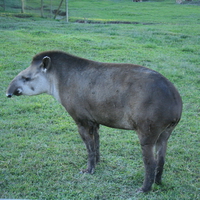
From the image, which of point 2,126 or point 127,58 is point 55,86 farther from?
point 127,58

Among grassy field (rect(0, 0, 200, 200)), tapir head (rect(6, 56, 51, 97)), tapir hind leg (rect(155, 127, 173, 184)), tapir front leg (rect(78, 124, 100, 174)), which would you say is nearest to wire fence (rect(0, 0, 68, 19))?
grassy field (rect(0, 0, 200, 200))

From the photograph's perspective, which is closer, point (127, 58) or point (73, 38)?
point (127, 58)

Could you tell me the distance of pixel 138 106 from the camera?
4285 mm

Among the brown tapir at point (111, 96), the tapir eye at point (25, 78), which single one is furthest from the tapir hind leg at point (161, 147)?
the tapir eye at point (25, 78)

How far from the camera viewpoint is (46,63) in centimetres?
524

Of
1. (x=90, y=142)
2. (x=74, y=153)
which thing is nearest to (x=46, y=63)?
(x=90, y=142)

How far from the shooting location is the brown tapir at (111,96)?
426 centimetres

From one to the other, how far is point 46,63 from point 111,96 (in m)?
1.29

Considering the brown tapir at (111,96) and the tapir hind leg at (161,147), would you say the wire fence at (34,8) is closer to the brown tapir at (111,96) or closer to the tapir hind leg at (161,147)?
the brown tapir at (111,96)

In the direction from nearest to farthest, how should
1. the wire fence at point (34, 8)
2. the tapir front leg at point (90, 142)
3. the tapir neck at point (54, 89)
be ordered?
the tapir front leg at point (90, 142) < the tapir neck at point (54, 89) < the wire fence at point (34, 8)

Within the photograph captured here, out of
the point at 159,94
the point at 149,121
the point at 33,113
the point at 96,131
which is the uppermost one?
the point at 159,94

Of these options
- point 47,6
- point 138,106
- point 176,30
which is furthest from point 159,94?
point 47,6

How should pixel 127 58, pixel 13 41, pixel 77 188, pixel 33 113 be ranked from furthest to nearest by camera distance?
1. pixel 13 41
2. pixel 127 58
3. pixel 33 113
4. pixel 77 188

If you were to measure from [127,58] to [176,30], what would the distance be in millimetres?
7407
